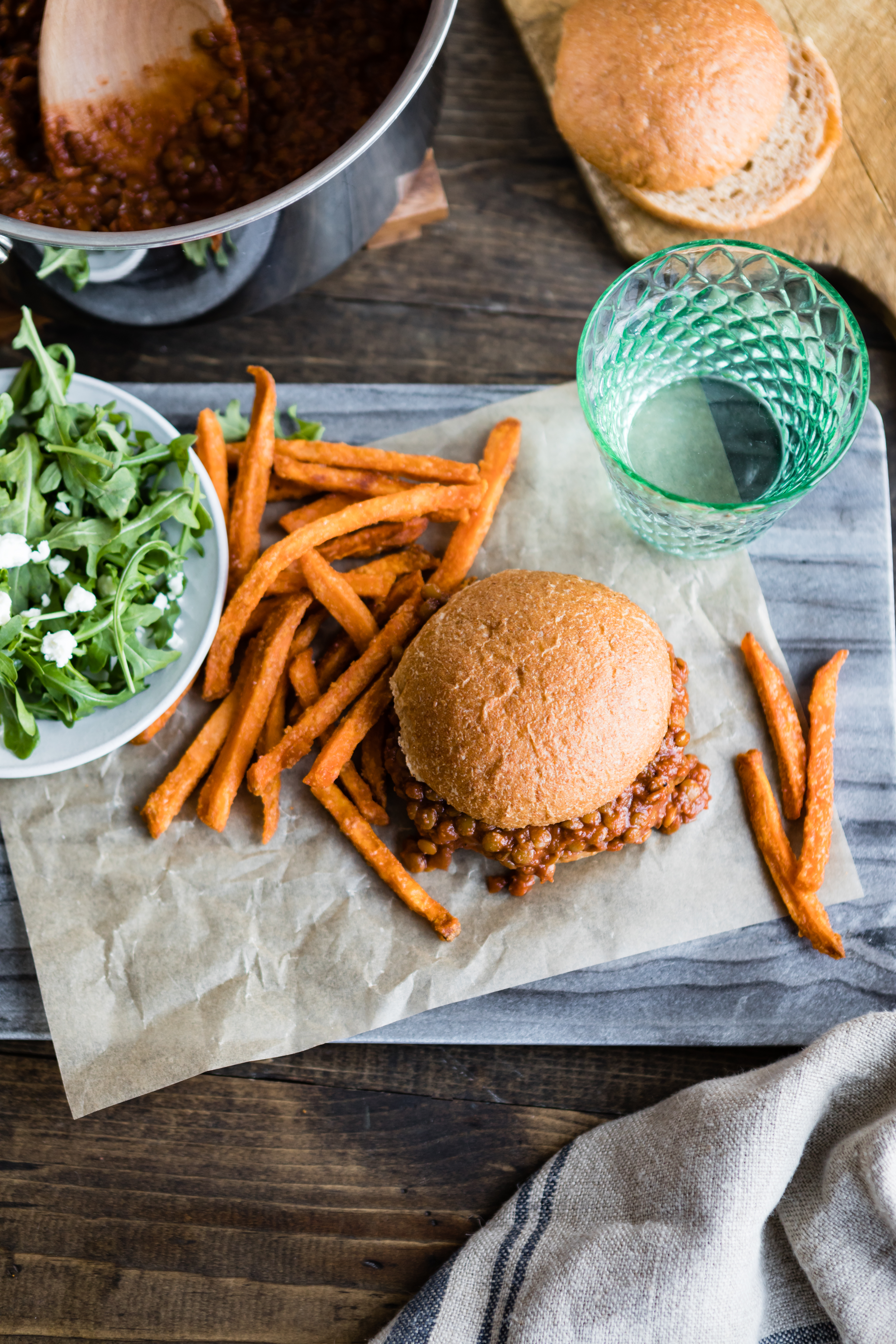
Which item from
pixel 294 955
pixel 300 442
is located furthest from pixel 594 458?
pixel 294 955

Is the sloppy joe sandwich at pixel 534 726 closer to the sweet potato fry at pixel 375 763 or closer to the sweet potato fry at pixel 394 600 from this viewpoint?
the sweet potato fry at pixel 375 763

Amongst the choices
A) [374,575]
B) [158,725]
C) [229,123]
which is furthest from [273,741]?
[229,123]

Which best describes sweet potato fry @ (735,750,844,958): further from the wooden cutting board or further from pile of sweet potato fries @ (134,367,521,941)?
the wooden cutting board

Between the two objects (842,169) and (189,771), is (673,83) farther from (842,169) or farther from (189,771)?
(189,771)

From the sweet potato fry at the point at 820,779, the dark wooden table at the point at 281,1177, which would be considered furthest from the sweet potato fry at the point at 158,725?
the sweet potato fry at the point at 820,779

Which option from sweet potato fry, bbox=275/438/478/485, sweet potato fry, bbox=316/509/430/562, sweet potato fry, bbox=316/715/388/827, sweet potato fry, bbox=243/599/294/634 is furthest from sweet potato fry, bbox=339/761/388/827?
sweet potato fry, bbox=275/438/478/485

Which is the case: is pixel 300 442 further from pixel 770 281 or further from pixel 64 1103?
pixel 64 1103
